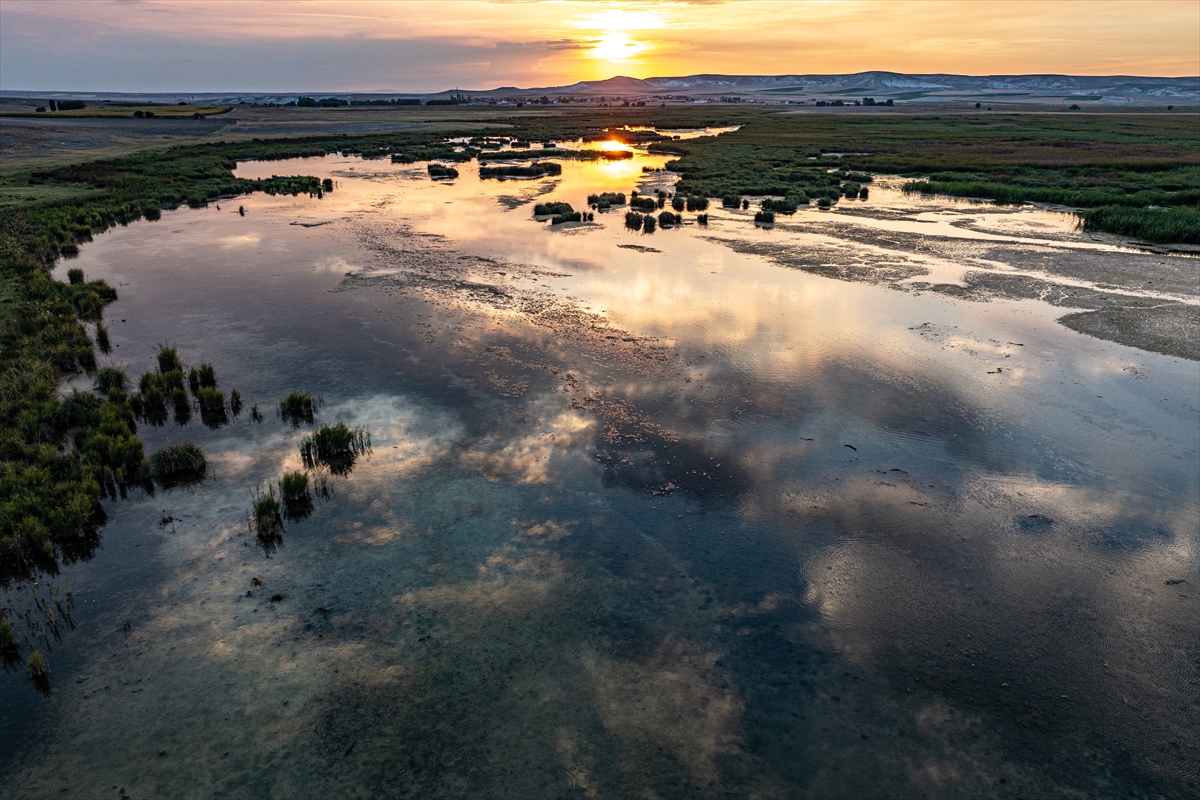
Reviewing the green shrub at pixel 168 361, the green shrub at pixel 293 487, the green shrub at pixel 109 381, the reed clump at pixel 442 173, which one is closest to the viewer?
the green shrub at pixel 293 487

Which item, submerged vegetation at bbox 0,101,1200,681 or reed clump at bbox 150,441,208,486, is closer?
submerged vegetation at bbox 0,101,1200,681

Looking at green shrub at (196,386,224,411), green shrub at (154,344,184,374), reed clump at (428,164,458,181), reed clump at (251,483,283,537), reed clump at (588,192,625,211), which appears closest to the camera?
reed clump at (251,483,283,537)

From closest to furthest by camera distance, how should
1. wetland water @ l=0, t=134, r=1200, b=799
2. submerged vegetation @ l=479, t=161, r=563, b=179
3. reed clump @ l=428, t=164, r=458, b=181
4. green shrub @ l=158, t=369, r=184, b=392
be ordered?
1. wetland water @ l=0, t=134, r=1200, b=799
2. green shrub @ l=158, t=369, r=184, b=392
3. reed clump @ l=428, t=164, r=458, b=181
4. submerged vegetation @ l=479, t=161, r=563, b=179

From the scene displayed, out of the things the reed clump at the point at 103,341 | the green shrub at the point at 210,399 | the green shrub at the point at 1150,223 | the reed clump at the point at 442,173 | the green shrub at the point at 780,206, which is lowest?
the green shrub at the point at 210,399

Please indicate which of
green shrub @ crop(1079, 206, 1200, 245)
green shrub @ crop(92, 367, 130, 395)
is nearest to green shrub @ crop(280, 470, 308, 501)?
green shrub @ crop(92, 367, 130, 395)

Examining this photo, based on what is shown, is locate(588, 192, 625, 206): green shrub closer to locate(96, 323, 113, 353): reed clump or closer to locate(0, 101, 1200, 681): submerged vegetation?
locate(0, 101, 1200, 681): submerged vegetation

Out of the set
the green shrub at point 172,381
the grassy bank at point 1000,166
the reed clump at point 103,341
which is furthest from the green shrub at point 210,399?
the grassy bank at point 1000,166

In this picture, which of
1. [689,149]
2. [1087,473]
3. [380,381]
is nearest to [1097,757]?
[1087,473]

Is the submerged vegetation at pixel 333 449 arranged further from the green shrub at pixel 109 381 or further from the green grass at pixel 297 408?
the green shrub at pixel 109 381

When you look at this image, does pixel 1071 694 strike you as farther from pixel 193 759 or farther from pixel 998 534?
pixel 193 759
